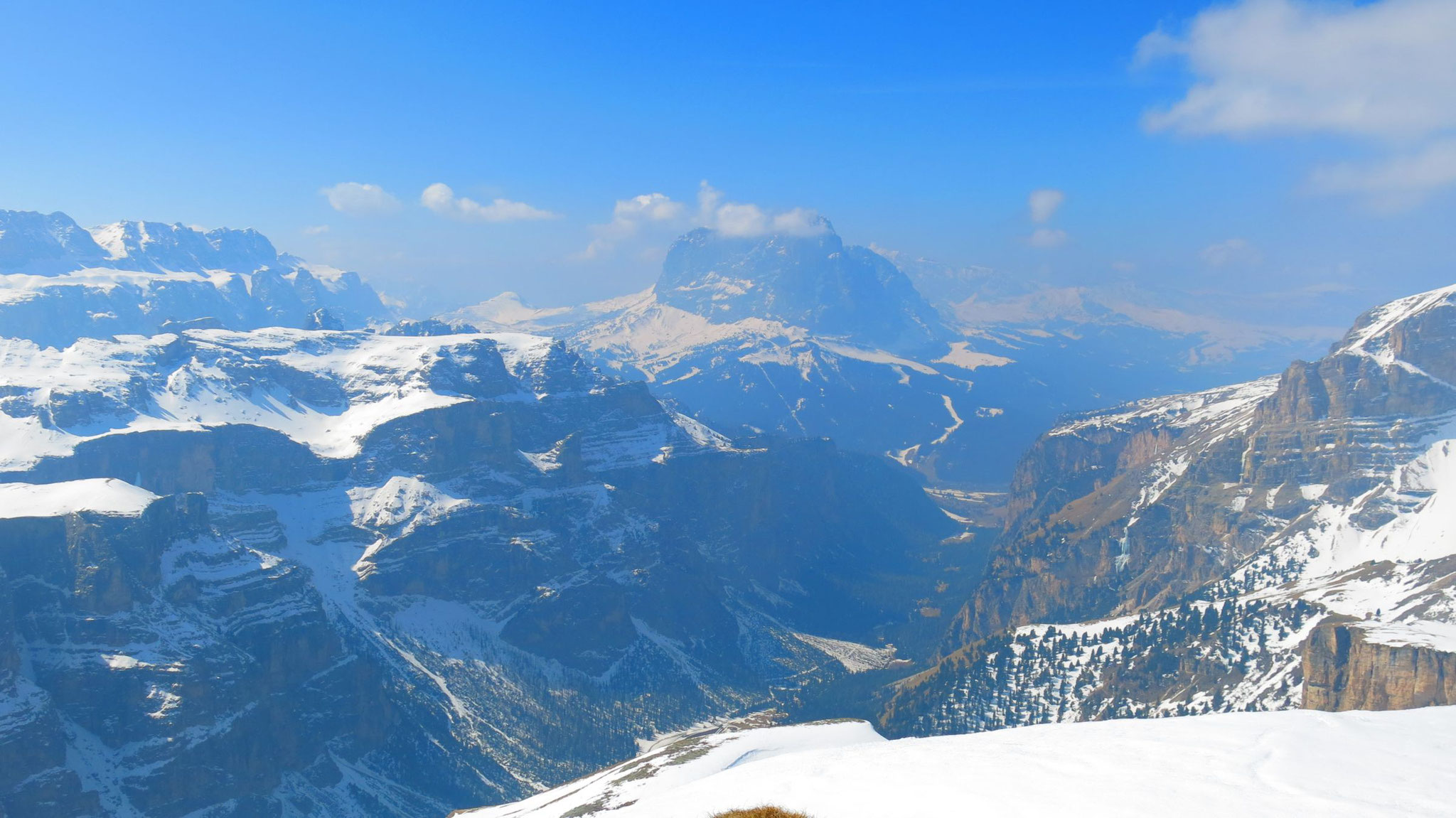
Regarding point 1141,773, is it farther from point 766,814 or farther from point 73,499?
point 73,499

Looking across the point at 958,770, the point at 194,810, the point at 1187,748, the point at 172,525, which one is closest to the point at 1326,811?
the point at 1187,748

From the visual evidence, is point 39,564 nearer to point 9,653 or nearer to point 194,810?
point 9,653

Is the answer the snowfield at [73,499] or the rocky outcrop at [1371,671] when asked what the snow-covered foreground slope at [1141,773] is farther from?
the snowfield at [73,499]

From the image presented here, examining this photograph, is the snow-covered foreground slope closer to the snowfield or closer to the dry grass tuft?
the dry grass tuft

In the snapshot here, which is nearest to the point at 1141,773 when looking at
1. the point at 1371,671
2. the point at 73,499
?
the point at 1371,671

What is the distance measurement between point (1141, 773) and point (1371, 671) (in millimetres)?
130269

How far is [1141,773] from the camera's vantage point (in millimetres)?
59469

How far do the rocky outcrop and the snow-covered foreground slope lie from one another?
3685 inches

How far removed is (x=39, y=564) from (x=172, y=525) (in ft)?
75.6

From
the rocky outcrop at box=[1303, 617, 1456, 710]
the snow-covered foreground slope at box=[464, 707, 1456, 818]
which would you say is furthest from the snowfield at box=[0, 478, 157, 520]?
the rocky outcrop at box=[1303, 617, 1456, 710]

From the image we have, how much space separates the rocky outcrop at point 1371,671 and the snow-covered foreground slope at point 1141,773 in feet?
307

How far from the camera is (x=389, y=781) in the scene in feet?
646

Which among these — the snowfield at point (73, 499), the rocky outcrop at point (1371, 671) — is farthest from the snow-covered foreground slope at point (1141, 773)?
the snowfield at point (73, 499)

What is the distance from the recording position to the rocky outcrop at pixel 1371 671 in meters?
151
